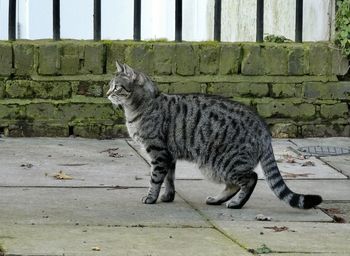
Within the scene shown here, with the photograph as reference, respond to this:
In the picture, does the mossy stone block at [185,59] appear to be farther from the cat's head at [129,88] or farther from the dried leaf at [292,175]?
the cat's head at [129,88]

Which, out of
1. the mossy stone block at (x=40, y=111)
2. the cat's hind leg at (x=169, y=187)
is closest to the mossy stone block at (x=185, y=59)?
the mossy stone block at (x=40, y=111)

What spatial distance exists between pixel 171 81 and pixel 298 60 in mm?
1393

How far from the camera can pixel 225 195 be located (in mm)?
7414

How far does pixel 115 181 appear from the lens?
816 cm

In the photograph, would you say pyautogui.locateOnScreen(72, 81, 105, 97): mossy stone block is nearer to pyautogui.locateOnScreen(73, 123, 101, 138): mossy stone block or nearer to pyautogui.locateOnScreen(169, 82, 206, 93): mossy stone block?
pyautogui.locateOnScreen(73, 123, 101, 138): mossy stone block

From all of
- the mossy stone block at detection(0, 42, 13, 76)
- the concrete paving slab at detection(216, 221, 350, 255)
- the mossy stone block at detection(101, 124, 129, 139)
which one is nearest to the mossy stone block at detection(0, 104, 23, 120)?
the mossy stone block at detection(0, 42, 13, 76)

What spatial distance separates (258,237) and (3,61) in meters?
4.86

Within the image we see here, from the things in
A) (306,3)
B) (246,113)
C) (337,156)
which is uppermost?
(306,3)

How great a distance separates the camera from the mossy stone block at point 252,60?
1053 centimetres

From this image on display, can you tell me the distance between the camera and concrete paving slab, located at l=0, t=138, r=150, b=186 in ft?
26.7

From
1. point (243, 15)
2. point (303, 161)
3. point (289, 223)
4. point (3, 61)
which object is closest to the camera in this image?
point (289, 223)

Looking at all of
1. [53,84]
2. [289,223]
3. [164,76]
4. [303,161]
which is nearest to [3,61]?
[53,84]

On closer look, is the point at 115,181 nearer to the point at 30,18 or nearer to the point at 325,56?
the point at 325,56

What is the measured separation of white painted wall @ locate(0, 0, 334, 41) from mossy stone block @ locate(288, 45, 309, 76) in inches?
48.4
